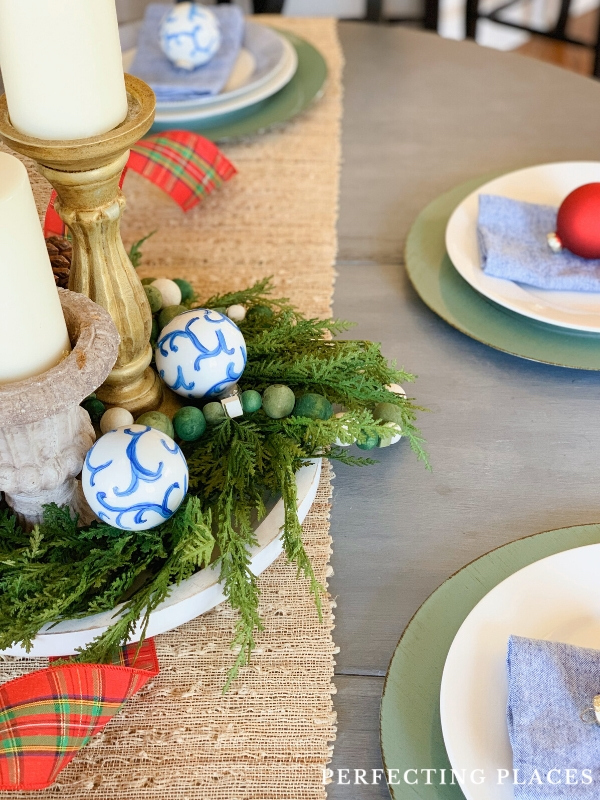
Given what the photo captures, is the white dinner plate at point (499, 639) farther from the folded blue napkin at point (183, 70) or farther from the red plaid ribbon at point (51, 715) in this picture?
the folded blue napkin at point (183, 70)

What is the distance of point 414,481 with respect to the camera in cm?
60

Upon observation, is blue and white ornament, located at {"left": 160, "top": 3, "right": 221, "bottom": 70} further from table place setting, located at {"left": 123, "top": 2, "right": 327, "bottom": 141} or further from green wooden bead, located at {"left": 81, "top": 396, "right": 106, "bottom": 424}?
green wooden bead, located at {"left": 81, "top": 396, "right": 106, "bottom": 424}

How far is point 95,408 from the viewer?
577 mm

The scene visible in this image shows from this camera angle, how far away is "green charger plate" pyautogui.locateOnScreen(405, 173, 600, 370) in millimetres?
685

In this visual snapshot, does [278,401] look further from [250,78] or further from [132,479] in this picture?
[250,78]

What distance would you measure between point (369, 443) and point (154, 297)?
214 millimetres

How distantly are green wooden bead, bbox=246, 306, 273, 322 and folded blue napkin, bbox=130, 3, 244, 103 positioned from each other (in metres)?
0.46

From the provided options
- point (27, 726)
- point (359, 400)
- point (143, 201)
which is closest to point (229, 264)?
point (143, 201)

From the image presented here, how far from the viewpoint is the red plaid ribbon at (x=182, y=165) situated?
2.85ft

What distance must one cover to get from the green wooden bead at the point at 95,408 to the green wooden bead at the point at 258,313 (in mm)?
155

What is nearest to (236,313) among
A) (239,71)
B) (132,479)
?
(132,479)

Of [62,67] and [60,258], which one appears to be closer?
[62,67]

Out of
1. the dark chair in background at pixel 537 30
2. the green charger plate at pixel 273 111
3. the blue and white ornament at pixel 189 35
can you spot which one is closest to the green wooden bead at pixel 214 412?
the green charger plate at pixel 273 111

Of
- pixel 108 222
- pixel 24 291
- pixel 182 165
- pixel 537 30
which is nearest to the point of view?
pixel 24 291
